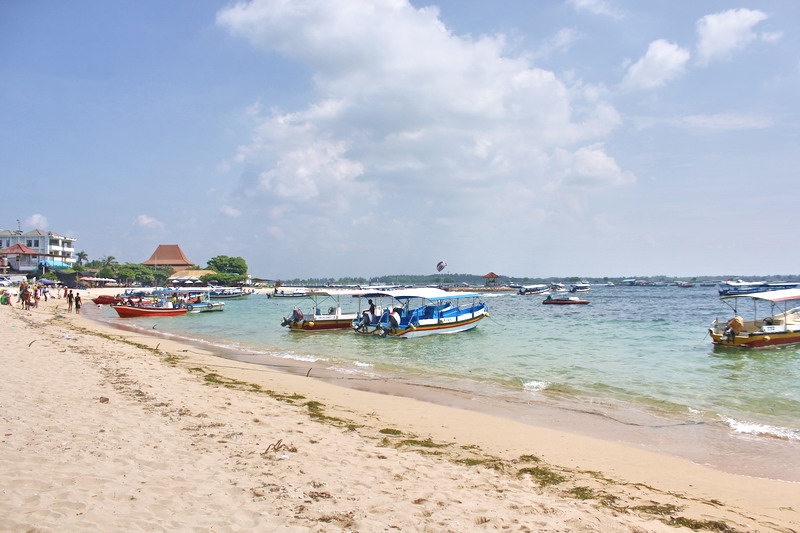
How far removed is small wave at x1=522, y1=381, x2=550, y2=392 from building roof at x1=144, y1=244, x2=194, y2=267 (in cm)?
12206

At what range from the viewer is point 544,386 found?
43.7 ft

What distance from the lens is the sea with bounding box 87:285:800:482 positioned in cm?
877

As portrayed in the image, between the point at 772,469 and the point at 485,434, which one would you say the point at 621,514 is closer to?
the point at 485,434

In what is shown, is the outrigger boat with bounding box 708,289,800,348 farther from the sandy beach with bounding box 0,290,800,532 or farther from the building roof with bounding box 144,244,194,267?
the building roof with bounding box 144,244,194,267

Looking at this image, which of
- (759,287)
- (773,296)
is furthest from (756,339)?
(759,287)

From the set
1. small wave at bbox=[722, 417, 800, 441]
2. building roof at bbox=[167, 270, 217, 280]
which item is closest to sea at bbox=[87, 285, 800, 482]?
small wave at bbox=[722, 417, 800, 441]

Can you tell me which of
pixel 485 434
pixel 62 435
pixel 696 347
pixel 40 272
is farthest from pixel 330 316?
pixel 40 272

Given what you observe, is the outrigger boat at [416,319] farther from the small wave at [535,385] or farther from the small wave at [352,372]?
the small wave at [535,385]

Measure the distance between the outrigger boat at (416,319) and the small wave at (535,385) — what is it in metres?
12.0

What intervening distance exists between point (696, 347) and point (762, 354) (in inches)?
101

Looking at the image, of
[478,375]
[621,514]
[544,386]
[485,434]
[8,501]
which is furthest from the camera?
[478,375]

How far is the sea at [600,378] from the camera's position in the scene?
877cm

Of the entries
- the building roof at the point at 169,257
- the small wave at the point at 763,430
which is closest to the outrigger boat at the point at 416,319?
the small wave at the point at 763,430

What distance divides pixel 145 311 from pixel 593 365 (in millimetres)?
36614
